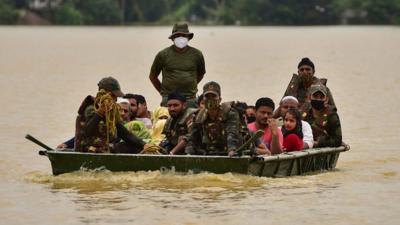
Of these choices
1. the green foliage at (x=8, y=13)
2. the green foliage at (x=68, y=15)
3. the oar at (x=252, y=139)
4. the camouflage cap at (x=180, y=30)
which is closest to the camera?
the oar at (x=252, y=139)

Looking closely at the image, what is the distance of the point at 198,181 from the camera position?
600 inches

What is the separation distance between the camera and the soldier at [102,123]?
1512 cm

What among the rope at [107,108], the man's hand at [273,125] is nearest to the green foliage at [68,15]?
the man's hand at [273,125]

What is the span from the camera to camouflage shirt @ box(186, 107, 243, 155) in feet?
49.8

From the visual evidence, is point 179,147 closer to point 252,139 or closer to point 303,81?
point 252,139

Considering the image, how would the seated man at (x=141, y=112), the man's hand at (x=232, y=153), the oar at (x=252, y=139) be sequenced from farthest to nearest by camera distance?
the seated man at (x=141, y=112)
the man's hand at (x=232, y=153)
the oar at (x=252, y=139)

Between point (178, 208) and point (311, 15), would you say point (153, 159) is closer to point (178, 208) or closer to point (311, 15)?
point (178, 208)

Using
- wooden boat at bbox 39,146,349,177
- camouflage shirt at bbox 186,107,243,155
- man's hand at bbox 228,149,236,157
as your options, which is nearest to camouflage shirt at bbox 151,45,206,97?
camouflage shirt at bbox 186,107,243,155

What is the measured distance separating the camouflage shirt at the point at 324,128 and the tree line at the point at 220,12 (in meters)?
100

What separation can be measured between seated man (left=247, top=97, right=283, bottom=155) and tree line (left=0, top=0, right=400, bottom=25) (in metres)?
101

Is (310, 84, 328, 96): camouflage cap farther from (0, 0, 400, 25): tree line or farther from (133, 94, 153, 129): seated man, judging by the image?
(0, 0, 400, 25): tree line

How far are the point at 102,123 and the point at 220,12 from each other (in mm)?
115168

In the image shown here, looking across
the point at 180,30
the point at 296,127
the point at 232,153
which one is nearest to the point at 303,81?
the point at 180,30

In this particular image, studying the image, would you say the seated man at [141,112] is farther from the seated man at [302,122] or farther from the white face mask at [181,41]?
the seated man at [302,122]
